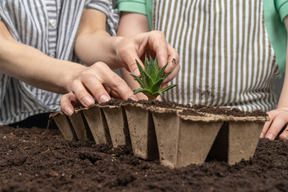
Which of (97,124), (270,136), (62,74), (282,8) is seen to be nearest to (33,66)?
(62,74)

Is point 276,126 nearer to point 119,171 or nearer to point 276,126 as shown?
point 276,126

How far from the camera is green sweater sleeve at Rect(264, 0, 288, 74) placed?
1.78 meters

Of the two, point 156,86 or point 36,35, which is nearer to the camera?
point 156,86

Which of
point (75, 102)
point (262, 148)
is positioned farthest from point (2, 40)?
point (262, 148)

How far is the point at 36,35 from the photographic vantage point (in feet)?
5.32

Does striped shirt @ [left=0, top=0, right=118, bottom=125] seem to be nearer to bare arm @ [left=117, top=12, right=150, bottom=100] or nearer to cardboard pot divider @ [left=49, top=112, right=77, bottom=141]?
bare arm @ [left=117, top=12, right=150, bottom=100]

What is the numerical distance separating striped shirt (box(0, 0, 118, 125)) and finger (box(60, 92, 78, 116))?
47cm

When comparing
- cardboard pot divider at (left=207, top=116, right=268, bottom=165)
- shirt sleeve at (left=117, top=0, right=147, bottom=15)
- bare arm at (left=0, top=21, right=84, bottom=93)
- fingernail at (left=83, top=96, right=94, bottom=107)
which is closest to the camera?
cardboard pot divider at (left=207, top=116, right=268, bottom=165)

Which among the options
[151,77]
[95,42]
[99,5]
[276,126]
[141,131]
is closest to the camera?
[141,131]

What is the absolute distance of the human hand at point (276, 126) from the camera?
4.14 ft

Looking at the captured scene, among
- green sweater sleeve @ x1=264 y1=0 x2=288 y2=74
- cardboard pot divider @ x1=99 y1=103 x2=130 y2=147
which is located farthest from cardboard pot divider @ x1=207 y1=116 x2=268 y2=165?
green sweater sleeve @ x1=264 y1=0 x2=288 y2=74

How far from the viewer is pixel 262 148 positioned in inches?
38.0

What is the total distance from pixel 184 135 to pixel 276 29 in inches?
52.4

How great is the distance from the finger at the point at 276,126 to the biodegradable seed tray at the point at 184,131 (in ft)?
1.56
